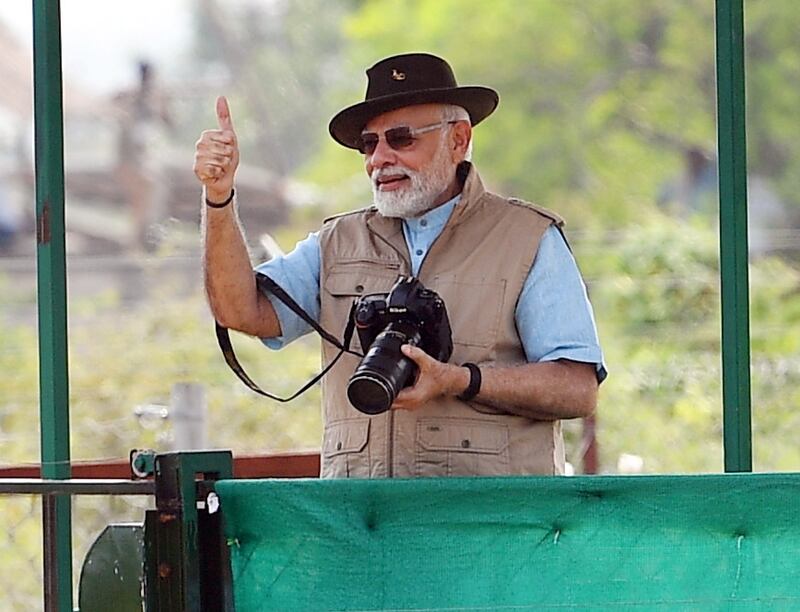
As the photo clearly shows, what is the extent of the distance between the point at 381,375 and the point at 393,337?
120 millimetres

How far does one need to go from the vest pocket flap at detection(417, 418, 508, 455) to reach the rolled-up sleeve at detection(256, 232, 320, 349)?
0.36m

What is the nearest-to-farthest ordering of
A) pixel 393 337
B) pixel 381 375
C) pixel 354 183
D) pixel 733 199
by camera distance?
pixel 381 375 → pixel 393 337 → pixel 733 199 → pixel 354 183

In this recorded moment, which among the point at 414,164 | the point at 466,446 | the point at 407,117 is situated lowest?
the point at 466,446

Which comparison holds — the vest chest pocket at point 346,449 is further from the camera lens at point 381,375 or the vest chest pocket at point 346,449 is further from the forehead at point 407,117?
the forehead at point 407,117

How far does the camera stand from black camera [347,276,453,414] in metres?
2.64

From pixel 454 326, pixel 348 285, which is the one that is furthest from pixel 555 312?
pixel 348 285

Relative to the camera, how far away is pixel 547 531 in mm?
2219

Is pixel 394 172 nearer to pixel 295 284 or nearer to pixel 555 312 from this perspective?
pixel 295 284

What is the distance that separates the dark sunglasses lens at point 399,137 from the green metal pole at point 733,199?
0.59 m

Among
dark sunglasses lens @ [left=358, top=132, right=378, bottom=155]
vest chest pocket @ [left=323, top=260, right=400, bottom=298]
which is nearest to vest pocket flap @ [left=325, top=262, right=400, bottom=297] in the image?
vest chest pocket @ [left=323, top=260, right=400, bottom=298]

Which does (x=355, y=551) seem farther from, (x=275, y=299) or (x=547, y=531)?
(x=275, y=299)

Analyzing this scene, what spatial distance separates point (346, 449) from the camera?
3146mm

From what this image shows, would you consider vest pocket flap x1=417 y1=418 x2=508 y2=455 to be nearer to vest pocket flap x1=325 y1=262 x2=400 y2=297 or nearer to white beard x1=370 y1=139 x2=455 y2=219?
vest pocket flap x1=325 y1=262 x2=400 y2=297

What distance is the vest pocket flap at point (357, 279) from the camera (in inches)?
127
